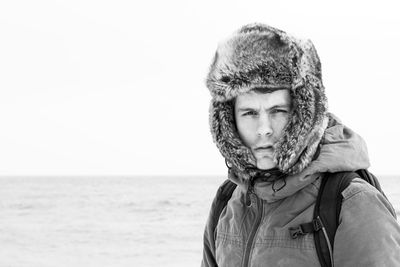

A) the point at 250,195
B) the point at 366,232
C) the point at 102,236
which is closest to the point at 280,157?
the point at 250,195

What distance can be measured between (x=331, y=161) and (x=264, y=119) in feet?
0.97

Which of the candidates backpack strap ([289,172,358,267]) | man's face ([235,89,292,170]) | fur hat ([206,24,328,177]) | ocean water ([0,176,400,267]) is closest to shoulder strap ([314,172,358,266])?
backpack strap ([289,172,358,267])

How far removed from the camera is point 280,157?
6.79ft

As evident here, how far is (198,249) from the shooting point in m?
14.1

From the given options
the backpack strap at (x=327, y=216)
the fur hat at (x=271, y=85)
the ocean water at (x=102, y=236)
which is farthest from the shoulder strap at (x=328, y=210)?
the ocean water at (x=102, y=236)

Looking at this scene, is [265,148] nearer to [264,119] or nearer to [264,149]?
[264,149]

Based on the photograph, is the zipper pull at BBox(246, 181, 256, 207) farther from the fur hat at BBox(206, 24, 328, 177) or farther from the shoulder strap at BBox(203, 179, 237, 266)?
the shoulder strap at BBox(203, 179, 237, 266)

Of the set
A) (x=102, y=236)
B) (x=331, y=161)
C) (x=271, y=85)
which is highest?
(x=271, y=85)

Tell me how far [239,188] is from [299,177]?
16.1 inches

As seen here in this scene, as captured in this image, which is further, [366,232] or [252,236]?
[252,236]

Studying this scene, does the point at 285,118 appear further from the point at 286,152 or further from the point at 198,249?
the point at 198,249

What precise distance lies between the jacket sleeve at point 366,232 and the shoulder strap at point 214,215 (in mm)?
638

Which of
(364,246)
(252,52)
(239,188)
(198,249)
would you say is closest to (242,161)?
(239,188)

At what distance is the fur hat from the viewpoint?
2.05m
